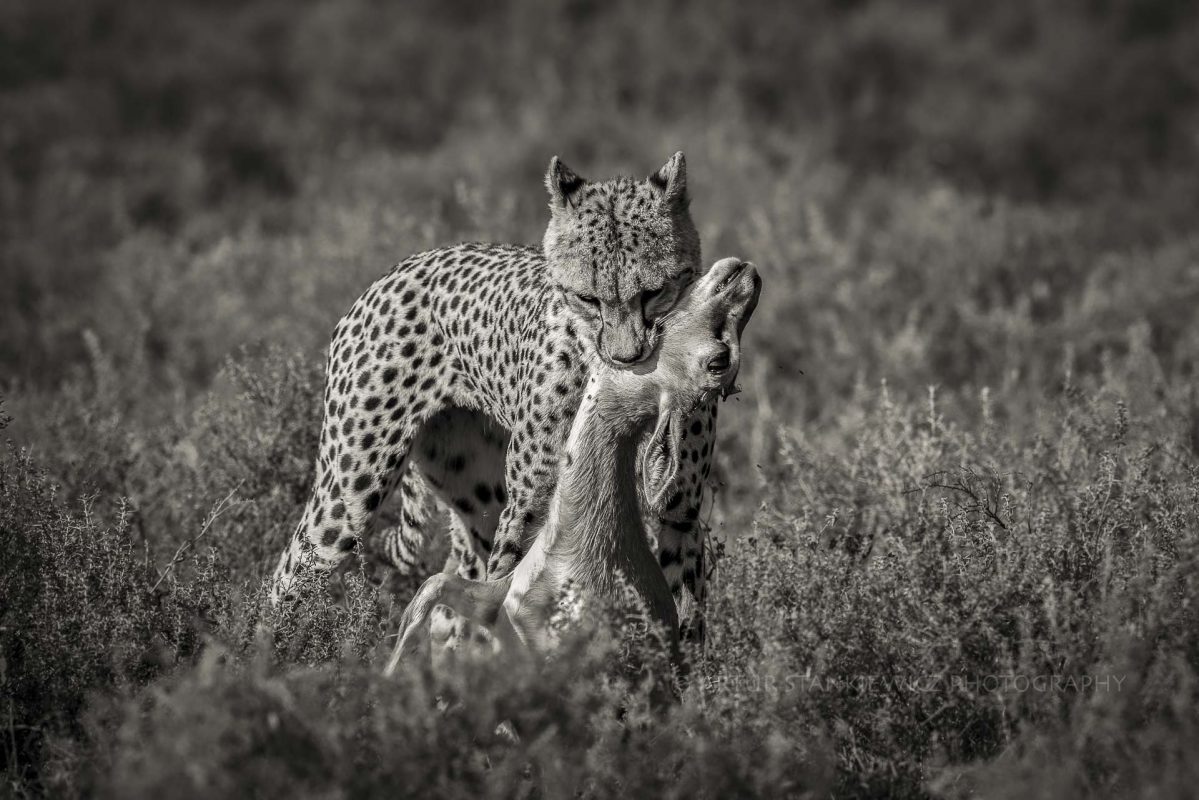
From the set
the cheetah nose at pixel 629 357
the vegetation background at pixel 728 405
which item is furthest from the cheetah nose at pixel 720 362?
the vegetation background at pixel 728 405

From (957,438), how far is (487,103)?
298 inches

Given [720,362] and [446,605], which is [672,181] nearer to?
[720,362]

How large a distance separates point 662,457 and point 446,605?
640 millimetres

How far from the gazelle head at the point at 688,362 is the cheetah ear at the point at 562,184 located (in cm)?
88

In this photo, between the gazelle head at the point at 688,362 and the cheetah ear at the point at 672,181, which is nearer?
the gazelle head at the point at 688,362

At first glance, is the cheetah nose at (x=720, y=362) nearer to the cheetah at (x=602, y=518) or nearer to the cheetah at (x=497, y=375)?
the cheetah at (x=602, y=518)

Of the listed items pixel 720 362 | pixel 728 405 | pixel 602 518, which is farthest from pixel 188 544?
pixel 728 405

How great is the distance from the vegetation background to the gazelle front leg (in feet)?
0.71

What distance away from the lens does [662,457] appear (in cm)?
323

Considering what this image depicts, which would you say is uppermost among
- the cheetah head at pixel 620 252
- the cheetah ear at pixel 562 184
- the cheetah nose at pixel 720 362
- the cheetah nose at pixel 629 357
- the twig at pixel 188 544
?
the cheetah ear at pixel 562 184

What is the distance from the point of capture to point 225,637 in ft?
11.5

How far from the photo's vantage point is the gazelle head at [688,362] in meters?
3.04

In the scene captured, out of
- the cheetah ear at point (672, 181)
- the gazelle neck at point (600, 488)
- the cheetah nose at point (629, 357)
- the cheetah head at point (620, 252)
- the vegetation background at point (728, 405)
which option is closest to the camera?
the vegetation background at point (728, 405)

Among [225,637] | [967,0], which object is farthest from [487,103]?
[225,637]
